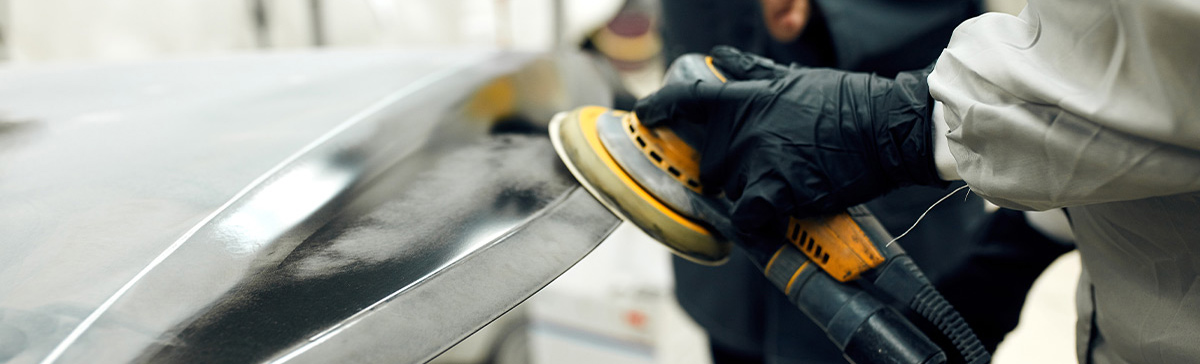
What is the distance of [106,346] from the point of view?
0.33 metres

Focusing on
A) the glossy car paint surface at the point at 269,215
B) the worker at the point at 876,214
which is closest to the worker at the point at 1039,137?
the glossy car paint surface at the point at 269,215

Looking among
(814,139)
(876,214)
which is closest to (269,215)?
(814,139)

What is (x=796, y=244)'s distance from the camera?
0.51m

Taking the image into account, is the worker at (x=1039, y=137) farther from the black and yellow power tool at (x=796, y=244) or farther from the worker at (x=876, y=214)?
the worker at (x=876, y=214)

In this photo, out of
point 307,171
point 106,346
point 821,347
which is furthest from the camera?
point 821,347

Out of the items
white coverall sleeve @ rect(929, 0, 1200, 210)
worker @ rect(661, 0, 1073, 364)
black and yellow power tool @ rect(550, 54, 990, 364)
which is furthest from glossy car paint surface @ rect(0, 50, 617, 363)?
worker @ rect(661, 0, 1073, 364)

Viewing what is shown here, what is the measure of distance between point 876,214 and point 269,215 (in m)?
0.60

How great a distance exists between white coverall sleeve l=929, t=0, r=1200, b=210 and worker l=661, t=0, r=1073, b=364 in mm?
318

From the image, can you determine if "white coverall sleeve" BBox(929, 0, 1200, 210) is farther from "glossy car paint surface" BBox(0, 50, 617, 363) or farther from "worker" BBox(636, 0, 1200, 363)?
"glossy car paint surface" BBox(0, 50, 617, 363)

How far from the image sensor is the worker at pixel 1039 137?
29cm

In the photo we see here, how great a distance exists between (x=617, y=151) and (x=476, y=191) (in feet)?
0.39

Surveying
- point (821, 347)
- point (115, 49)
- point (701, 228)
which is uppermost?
point (115, 49)

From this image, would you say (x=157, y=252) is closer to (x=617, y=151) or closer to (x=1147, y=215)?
(x=617, y=151)

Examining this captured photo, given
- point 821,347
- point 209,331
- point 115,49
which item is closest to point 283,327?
point 209,331
